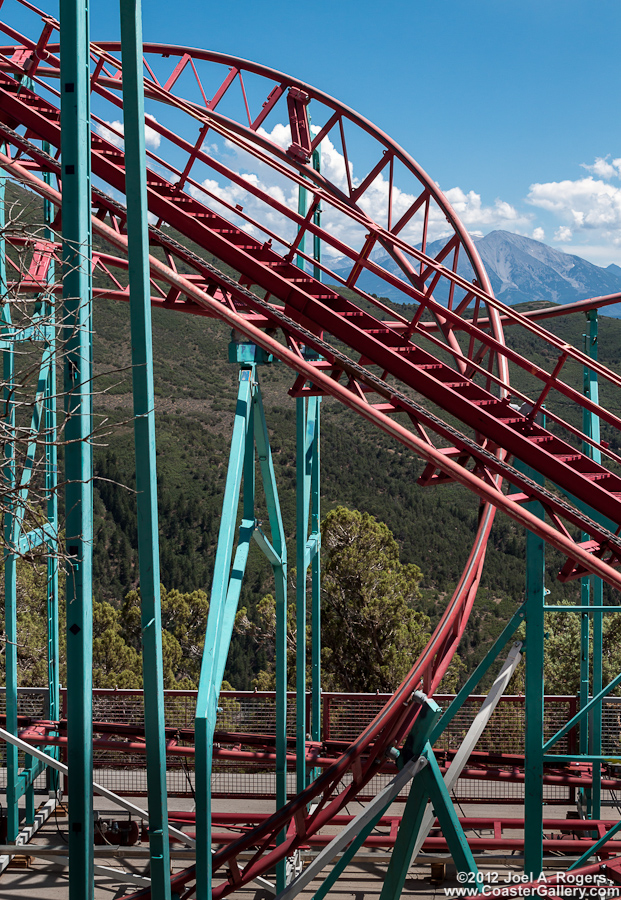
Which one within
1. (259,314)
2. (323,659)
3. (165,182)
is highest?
(165,182)

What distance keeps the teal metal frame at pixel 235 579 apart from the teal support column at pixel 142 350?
850 millimetres

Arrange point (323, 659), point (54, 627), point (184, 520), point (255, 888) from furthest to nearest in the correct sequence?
1. point (184, 520)
2. point (323, 659)
3. point (54, 627)
4. point (255, 888)

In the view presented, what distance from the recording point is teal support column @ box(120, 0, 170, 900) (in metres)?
3.45

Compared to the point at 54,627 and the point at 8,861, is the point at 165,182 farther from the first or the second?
the point at 8,861

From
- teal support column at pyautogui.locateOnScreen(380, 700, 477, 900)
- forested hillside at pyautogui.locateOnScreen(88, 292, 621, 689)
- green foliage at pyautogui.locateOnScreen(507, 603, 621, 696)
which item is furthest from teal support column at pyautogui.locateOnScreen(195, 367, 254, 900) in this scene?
forested hillside at pyautogui.locateOnScreen(88, 292, 621, 689)

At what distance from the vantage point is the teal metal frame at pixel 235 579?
450cm

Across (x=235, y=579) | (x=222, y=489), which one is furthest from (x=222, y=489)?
(x=235, y=579)

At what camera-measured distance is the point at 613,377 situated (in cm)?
645

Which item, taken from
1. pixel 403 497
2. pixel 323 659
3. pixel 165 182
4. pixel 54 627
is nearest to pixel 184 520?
pixel 403 497

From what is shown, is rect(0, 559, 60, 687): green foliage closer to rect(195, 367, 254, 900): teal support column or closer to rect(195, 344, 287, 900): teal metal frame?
rect(195, 344, 287, 900): teal metal frame

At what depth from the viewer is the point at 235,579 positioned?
5.26 metres

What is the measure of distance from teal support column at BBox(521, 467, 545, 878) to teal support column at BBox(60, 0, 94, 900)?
284 cm

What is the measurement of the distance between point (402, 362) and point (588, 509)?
172 cm

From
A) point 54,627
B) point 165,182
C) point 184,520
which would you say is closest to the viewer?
point 165,182
